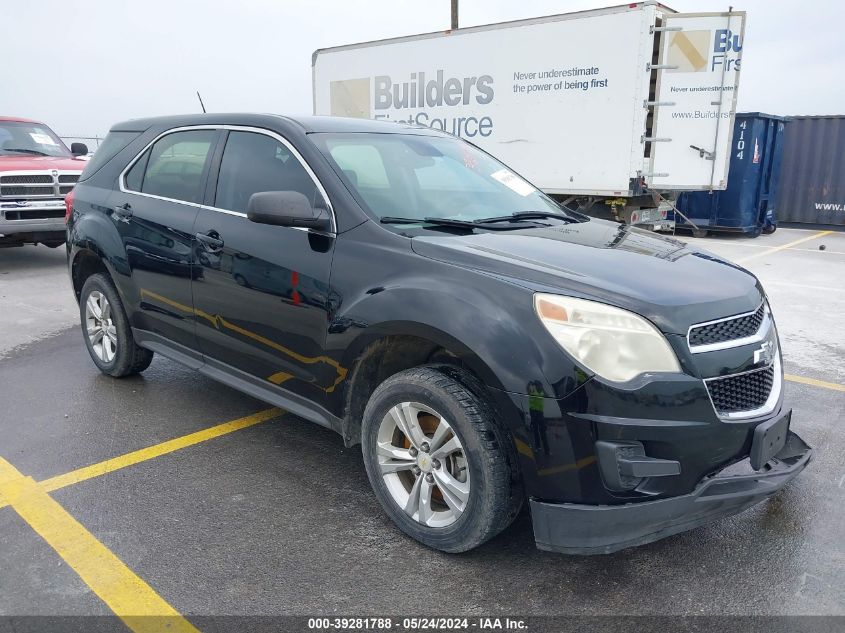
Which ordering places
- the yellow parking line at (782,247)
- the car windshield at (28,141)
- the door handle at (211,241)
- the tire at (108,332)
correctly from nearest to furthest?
the door handle at (211,241) → the tire at (108,332) → the car windshield at (28,141) → the yellow parking line at (782,247)

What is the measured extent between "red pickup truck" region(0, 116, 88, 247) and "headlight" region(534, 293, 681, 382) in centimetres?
869

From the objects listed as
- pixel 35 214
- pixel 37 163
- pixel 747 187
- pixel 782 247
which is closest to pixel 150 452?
pixel 35 214

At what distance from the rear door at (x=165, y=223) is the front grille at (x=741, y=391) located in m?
2.68

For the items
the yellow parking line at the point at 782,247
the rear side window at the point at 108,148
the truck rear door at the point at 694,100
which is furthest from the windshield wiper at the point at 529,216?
the yellow parking line at the point at 782,247

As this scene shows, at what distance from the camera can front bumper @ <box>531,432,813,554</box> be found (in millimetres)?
2465

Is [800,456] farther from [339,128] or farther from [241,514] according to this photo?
[339,128]

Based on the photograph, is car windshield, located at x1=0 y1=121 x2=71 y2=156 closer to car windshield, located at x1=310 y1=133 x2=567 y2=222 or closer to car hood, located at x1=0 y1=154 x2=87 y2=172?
car hood, located at x1=0 y1=154 x2=87 y2=172

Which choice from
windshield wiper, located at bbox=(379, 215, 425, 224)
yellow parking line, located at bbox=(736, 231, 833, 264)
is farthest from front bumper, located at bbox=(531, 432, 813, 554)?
yellow parking line, located at bbox=(736, 231, 833, 264)

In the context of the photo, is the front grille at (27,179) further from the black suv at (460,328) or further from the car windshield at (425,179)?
the car windshield at (425,179)

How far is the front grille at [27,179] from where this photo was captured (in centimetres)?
902

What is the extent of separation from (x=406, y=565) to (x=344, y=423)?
726 mm

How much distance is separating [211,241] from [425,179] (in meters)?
1.17

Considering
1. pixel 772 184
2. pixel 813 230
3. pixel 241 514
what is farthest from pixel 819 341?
pixel 813 230

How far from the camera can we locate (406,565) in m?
2.84
